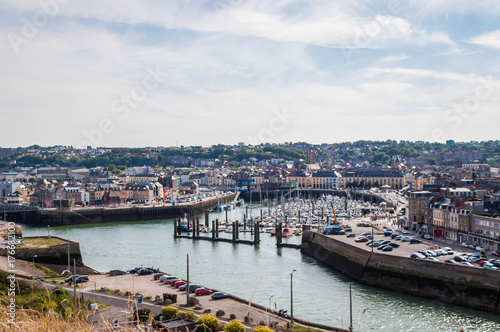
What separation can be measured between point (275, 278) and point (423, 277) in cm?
626

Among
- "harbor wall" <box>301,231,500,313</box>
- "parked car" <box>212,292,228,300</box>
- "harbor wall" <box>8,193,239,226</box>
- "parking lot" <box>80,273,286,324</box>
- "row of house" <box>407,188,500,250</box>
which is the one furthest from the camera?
"harbor wall" <box>8,193,239,226</box>

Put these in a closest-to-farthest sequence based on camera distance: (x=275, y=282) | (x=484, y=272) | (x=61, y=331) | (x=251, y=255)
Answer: (x=61, y=331), (x=484, y=272), (x=275, y=282), (x=251, y=255)

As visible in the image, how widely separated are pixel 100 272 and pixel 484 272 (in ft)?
51.3

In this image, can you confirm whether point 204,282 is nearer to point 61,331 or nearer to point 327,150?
point 61,331

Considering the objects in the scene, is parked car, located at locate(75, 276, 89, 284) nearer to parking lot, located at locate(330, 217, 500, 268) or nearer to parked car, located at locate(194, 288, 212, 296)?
parked car, located at locate(194, 288, 212, 296)

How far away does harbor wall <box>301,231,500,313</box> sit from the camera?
55.9ft

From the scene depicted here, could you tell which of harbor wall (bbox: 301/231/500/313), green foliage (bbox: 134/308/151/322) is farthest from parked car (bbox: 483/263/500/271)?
green foliage (bbox: 134/308/151/322)

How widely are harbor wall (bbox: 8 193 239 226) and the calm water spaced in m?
5.06

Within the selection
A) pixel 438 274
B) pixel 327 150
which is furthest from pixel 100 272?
pixel 327 150

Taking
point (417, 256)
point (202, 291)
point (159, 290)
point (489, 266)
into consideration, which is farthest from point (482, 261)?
point (159, 290)

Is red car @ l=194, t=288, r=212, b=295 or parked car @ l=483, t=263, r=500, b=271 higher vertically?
parked car @ l=483, t=263, r=500, b=271

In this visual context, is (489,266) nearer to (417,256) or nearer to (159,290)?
(417,256)

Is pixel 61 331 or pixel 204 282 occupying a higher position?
pixel 61 331

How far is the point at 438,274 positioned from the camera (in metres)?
18.5
